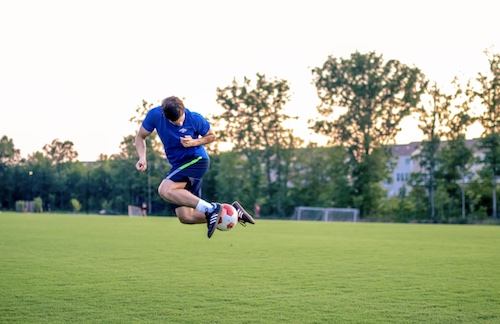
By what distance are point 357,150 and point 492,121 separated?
42.6ft

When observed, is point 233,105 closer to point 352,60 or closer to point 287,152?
point 287,152

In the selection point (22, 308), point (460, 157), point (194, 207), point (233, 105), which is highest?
point (233, 105)

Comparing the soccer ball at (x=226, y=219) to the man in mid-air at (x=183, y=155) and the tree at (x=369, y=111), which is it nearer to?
the man in mid-air at (x=183, y=155)

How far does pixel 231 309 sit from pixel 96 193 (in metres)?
92.2

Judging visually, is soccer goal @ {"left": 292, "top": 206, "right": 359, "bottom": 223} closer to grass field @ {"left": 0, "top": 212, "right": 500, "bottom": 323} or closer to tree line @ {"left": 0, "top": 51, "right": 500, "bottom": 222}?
tree line @ {"left": 0, "top": 51, "right": 500, "bottom": 222}

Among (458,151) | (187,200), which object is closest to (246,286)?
(187,200)

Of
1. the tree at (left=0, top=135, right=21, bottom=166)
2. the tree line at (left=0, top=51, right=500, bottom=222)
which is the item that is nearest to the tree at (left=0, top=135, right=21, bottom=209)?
the tree at (left=0, top=135, right=21, bottom=166)

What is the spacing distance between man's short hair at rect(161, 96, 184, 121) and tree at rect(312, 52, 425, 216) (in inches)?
2097

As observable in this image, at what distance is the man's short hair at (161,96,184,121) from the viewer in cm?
856

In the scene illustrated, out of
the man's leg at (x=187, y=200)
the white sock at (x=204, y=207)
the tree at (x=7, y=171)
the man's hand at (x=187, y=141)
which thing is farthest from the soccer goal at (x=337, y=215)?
the tree at (x=7, y=171)

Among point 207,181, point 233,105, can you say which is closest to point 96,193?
point 207,181

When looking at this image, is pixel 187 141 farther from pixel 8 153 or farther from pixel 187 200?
pixel 8 153

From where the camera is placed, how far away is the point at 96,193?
97500mm

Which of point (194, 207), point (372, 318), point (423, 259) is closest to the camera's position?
point (372, 318)
